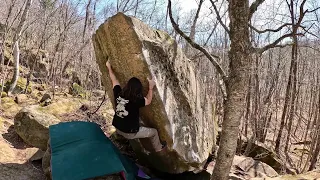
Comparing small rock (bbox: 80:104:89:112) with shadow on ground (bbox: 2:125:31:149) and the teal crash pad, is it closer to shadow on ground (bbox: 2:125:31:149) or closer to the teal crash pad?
shadow on ground (bbox: 2:125:31:149)

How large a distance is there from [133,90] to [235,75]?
154 centimetres

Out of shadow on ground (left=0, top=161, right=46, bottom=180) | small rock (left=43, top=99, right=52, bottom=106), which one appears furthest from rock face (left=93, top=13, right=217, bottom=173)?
small rock (left=43, top=99, right=52, bottom=106)

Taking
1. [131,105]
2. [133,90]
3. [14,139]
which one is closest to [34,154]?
[14,139]

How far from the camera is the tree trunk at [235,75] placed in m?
3.64

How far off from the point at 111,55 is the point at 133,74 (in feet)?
1.96

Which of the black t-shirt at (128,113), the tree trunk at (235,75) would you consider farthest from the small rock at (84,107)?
the tree trunk at (235,75)

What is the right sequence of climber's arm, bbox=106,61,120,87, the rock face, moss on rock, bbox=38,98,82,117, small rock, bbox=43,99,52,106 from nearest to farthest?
1. the rock face
2. climber's arm, bbox=106,61,120,87
3. moss on rock, bbox=38,98,82,117
4. small rock, bbox=43,99,52,106

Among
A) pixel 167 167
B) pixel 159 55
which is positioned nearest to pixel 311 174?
pixel 167 167

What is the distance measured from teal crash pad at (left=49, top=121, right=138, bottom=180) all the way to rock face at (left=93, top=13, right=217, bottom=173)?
29.1 inches

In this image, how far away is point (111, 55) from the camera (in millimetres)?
4859

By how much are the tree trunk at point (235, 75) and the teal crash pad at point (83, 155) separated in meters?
1.71

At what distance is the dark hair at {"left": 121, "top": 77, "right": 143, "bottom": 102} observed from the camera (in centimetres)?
434

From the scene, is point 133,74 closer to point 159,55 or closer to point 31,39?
point 159,55

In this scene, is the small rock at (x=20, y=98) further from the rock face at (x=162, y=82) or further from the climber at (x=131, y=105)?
the climber at (x=131, y=105)
